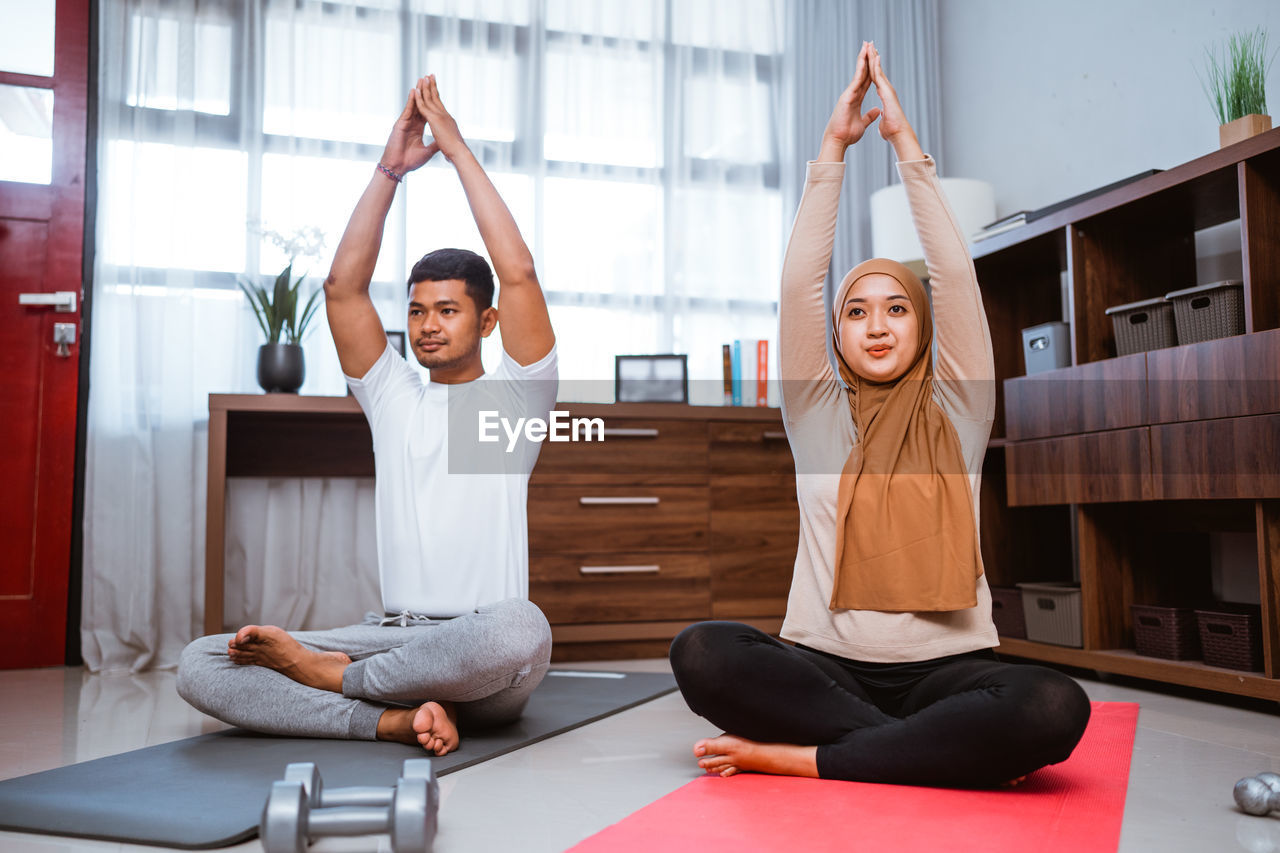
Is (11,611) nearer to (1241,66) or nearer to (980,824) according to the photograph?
(980,824)

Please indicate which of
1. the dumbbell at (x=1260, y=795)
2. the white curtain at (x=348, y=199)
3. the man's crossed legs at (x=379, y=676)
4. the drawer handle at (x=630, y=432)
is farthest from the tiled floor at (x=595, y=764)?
the drawer handle at (x=630, y=432)

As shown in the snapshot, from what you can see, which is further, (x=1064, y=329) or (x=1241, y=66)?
(x=1064, y=329)

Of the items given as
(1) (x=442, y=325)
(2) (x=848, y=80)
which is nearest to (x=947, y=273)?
(1) (x=442, y=325)

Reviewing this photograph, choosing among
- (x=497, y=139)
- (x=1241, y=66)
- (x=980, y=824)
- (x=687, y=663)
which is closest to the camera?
(x=980, y=824)

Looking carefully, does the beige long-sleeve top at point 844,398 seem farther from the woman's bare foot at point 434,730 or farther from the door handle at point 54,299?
the door handle at point 54,299

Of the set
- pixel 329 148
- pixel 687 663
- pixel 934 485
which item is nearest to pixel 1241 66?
pixel 934 485

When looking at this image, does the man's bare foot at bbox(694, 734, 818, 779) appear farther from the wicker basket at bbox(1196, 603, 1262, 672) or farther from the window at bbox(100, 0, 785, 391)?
the window at bbox(100, 0, 785, 391)

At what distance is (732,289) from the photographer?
12.1ft

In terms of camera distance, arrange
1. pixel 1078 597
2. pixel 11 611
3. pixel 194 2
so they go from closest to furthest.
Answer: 1. pixel 1078 597
2. pixel 11 611
3. pixel 194 2

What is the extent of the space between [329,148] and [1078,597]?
268cm

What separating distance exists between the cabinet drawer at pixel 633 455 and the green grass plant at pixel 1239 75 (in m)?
1.64

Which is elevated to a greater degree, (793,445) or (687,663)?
(793,445)

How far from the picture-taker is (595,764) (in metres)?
1.58

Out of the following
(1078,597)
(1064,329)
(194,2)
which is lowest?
(1078,597)
